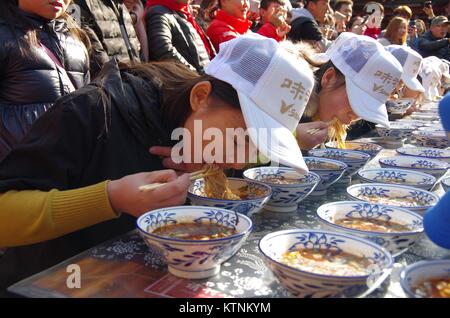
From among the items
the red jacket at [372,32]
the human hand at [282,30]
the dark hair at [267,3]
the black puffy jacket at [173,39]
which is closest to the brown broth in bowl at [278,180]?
the black puffy jacket at [173,39]

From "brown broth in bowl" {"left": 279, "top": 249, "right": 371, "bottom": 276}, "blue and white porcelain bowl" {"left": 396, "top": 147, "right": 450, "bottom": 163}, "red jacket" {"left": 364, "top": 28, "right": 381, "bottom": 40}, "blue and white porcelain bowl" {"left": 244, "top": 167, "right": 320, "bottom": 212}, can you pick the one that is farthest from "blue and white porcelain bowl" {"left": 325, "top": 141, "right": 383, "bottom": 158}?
"red jacket" {"left": 364, "top": 28, "right": 381, "bottom": 40}

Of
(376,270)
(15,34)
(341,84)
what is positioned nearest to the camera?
(376,270)

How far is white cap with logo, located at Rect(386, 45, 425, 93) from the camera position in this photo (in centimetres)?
373

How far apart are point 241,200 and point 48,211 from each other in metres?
0.64

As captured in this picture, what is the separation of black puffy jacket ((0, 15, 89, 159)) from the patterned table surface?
108cm

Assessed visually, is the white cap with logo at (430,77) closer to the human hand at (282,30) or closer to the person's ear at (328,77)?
the human hand at (282,30)

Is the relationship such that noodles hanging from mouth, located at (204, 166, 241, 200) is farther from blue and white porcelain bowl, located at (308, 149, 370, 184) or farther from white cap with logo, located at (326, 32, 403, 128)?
white cap with logo, located at (326, 32, 403, 128)

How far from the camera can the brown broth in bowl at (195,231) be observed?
1.37 meters

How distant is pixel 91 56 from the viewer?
2.98 metres

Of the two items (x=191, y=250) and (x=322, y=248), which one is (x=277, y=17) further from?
(x=191, y=250)

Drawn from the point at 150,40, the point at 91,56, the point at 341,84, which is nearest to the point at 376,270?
the point at 341,84
